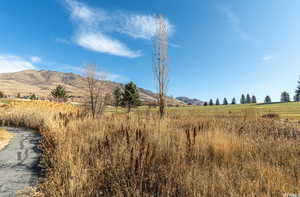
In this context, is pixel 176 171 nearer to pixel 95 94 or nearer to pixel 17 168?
pixel 17 168

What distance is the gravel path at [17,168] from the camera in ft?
7.80

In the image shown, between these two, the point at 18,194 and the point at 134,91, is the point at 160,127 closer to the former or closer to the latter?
the point at 18,194

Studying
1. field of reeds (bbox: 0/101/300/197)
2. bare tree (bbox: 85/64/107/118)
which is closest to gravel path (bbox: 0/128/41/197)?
field of reeds (bbox: 0/101/300/197)

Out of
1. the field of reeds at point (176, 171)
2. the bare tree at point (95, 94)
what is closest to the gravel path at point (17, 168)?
the field of reeds at point (176, 171)

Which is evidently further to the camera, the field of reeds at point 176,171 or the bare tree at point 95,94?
the bare tree at point 95,94

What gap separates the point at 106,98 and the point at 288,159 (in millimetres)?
10637

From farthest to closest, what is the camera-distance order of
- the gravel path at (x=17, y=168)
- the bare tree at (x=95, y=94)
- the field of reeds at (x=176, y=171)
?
1. the bare tree at (x=95, y=94)
2. the gravel path at (x=17, y=168)
3. the field of reeds at (x=176, y=171)

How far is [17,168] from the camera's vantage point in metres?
3.10

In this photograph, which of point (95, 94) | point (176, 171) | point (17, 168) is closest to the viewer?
point (176, 171)

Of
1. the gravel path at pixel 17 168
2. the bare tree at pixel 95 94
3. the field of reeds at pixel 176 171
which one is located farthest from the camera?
the bare tree at pixel 95 94

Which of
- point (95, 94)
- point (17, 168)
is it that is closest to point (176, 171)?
point (17, 168)

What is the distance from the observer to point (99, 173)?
2.19 m

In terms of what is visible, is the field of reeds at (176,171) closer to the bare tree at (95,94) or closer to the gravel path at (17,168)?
the gravel path at (17,168)

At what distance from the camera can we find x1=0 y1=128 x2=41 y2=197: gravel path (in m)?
2.38
